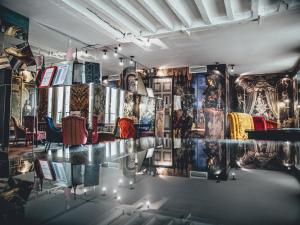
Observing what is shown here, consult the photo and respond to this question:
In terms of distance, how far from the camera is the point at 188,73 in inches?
390

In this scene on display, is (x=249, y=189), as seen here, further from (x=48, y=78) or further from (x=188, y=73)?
(x=188, y=73)

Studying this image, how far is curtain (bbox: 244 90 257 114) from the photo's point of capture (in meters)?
11.2

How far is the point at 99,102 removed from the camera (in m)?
10.6

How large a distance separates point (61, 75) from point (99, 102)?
5.57 metres

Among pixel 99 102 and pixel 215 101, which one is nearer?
pixel 215 101

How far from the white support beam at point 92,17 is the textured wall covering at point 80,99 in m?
4.91

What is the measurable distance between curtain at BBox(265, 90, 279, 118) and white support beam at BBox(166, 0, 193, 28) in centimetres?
748

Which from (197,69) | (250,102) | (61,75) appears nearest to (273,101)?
(250,102)

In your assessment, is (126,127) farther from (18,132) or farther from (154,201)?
(154,201)

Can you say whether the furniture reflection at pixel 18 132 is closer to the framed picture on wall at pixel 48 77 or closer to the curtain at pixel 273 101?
the framed picture on wall at pixel 48 77

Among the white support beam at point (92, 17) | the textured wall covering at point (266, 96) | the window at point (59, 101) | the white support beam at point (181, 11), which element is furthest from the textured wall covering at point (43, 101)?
the textured wall covering at point (266, 96)

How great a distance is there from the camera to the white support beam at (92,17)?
4.54 m

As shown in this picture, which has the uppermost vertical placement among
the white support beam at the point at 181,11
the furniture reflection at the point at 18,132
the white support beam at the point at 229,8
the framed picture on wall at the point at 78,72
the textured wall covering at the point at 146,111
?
the white support beam at the point at 181,11

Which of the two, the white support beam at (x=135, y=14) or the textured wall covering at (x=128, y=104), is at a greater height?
the white support beam at (x=135, y=14)
